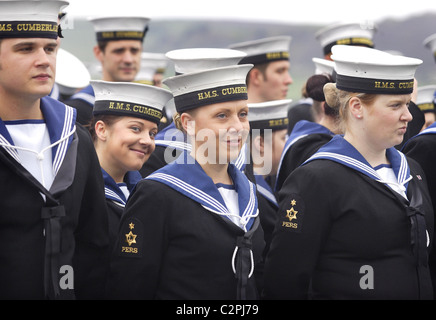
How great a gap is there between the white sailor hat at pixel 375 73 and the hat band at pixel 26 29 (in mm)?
1602

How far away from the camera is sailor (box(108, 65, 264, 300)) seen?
4027mm

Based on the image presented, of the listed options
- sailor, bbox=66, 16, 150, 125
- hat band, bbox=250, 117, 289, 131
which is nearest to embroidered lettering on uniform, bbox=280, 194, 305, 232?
hat band, bbox=250, 117, 289, 131

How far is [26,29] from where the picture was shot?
3844 mm

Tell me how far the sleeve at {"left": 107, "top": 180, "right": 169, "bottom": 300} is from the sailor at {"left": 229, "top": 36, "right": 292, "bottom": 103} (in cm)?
413

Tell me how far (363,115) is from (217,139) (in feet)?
2.74

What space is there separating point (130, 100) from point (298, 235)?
5.19ft

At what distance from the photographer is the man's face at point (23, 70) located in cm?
380

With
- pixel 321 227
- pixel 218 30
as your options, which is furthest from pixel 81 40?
pixel 321 227

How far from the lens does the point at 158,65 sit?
1262cm

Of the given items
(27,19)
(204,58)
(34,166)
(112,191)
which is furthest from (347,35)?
(34,166)

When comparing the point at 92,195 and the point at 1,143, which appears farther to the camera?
the point at 92,195

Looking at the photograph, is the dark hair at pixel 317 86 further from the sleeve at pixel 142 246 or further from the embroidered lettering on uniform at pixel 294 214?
the sleeve at pixel 142 246

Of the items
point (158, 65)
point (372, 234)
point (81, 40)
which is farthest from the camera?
point (81, 40)

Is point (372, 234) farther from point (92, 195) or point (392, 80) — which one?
point (92, 195)
